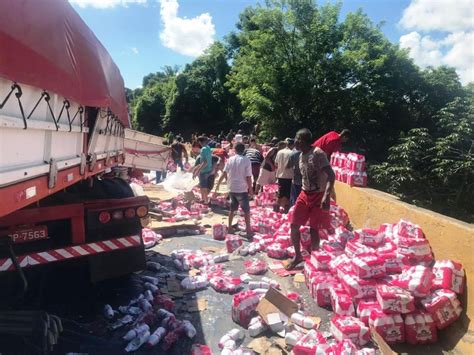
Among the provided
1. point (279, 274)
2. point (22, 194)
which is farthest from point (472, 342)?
point (22, 194)

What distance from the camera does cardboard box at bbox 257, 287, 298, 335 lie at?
4105 mm

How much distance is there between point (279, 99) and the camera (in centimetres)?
2383

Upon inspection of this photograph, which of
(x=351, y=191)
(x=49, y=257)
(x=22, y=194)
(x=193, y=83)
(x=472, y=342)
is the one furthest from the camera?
(x=193, y=83)

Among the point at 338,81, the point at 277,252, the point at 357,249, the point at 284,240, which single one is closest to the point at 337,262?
the point at 357,249

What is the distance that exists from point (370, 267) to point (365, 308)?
484 millimetres

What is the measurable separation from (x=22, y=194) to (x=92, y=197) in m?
2.56

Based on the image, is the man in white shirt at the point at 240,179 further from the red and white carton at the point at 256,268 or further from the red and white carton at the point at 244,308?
the red and white carton at the point at 244,308

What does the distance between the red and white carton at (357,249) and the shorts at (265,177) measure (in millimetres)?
5310

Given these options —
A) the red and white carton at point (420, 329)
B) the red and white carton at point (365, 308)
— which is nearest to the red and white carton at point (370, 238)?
the red and white carton at point (365, 308)

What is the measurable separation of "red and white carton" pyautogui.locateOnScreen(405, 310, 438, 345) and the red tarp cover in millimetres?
3478

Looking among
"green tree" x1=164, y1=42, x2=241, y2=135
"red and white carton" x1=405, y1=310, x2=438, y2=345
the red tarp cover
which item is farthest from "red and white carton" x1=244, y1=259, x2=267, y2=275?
"green tree" x1=164, y1=42, x2=241, y2=135

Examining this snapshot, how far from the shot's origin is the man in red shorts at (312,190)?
557 centimetres

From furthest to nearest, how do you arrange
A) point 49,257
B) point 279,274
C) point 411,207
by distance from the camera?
1. point 279,274
2. point 411,207
3. point 49,257

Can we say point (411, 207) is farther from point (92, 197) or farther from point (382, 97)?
point (382, 97)
